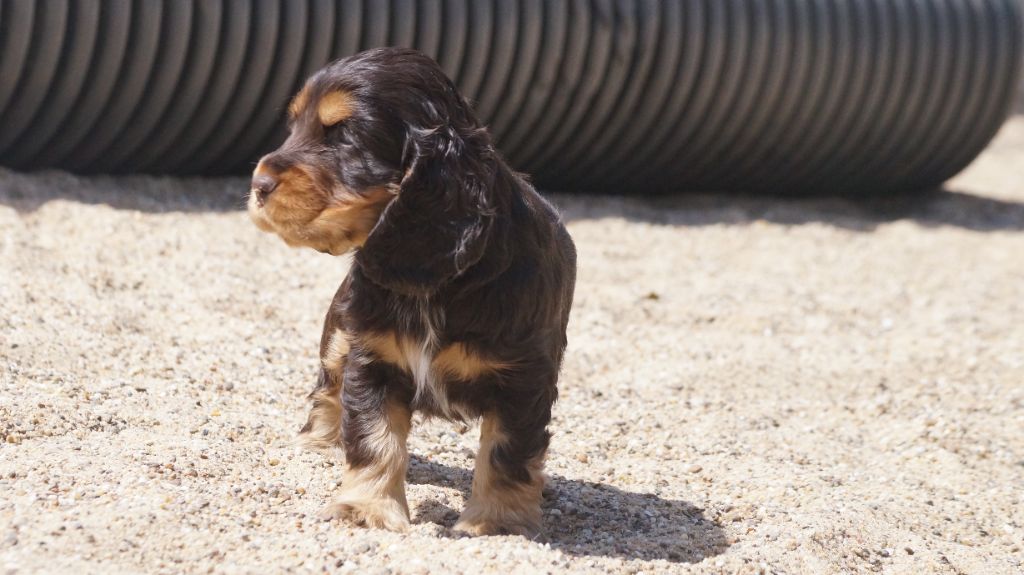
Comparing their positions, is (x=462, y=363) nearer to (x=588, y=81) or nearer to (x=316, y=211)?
(x=316, y=211)

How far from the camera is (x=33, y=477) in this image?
376 centimetres

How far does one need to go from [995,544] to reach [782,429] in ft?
3.93

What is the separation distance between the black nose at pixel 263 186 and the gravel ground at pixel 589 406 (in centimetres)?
92

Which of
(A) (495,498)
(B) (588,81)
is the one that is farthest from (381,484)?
(B) (588,81)

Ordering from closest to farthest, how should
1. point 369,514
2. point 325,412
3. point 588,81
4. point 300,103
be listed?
point 300,103
point 369,514
point 325,412
point 588,81

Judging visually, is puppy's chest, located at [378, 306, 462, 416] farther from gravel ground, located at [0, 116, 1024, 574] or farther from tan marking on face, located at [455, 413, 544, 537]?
gravel ground, located at [0, 116, 1024, 574]

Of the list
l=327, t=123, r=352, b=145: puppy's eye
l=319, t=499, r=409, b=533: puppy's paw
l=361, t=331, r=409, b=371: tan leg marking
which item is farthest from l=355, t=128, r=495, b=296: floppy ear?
l=319, t=499, r=409, b=533: puppy's paw

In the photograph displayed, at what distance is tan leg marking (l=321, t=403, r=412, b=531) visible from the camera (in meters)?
3.74

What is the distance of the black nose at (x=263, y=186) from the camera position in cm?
333

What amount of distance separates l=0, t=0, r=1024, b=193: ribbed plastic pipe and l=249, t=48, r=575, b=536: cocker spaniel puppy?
364cm

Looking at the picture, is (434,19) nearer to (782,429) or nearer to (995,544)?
(782,429)

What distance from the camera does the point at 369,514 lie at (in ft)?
12.3

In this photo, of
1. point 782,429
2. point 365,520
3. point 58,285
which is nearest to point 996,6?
point 782,429

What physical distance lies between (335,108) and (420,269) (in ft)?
1.56
